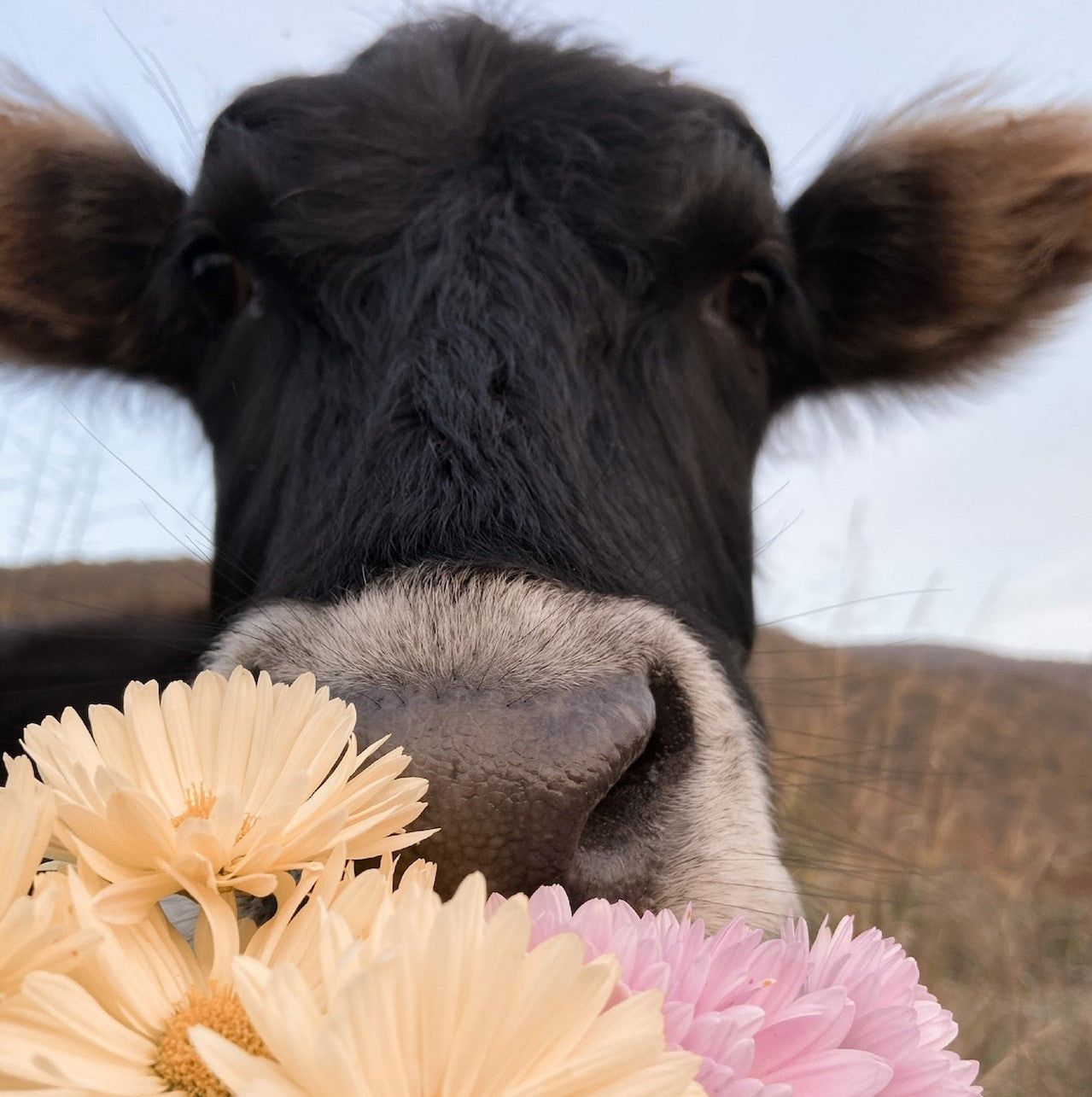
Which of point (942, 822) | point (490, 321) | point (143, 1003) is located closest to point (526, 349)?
point (490, 321)

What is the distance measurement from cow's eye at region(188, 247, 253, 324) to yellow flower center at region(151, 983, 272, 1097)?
95.9 inches

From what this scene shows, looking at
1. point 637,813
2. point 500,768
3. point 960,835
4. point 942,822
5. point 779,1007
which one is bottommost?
point 960,835

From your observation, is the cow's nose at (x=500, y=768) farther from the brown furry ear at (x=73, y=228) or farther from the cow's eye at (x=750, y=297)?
the brown furry ear at (x=73, y=228)

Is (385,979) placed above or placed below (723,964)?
above

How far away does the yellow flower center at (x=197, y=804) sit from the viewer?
0.72 meters

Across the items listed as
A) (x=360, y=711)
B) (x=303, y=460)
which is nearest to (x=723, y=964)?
(x=360, y=711)

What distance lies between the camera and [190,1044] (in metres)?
0.57

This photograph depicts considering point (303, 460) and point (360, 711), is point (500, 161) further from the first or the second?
point (360, 711)

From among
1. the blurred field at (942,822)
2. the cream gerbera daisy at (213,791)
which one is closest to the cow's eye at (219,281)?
the blurred field at (942,822)

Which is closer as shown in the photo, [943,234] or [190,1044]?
[190,1044]

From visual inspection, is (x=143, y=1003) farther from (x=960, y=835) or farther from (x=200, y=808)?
(x=960, y=835)

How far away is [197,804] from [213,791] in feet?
0.07

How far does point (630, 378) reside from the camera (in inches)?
98.5

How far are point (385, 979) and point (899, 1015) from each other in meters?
0.40
